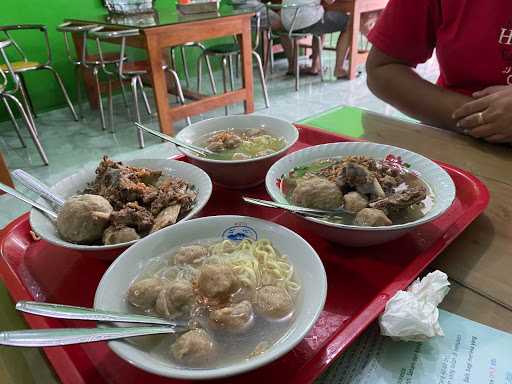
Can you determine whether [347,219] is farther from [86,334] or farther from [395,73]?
[395,73]

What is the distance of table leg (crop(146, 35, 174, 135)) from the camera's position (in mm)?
2849

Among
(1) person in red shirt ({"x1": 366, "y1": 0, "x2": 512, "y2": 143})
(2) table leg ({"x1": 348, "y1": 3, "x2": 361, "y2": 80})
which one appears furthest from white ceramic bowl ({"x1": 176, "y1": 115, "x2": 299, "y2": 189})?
(2) table leg ({"x1": 348, "y1": 3, "x2": 361, "y2": 80})

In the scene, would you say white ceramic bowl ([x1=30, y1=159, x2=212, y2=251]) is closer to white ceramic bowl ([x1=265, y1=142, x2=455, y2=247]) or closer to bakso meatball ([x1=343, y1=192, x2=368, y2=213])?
white ceramic bowl ([x1=265, y1=142, x2=455, y2=247])

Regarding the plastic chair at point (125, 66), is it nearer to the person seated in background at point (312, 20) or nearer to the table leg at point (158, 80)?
the table leg at point (158, 80)

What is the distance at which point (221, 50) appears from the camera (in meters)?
3.82

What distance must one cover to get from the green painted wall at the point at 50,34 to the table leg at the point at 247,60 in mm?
1880

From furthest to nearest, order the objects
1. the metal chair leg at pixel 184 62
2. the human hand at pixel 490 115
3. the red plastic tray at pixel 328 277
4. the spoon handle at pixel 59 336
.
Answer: the metal chair leg at pixel 184 62, the human hand at pixel 490 115, the red plastic tray at pixel 328 277, the spoon handle at pixel 59 336

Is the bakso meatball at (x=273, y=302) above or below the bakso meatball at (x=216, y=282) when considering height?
below

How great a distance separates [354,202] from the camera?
73cm

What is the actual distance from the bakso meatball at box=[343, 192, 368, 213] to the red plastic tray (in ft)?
0.25

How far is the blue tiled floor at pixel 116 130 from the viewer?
295 centimetres

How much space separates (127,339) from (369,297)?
1.25 ft

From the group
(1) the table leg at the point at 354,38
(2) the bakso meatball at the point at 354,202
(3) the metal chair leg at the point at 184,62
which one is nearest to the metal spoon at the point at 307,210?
(2) the bakso meatball at the point at 354,202

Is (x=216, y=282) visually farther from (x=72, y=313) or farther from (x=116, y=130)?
(x=116, y=130)
